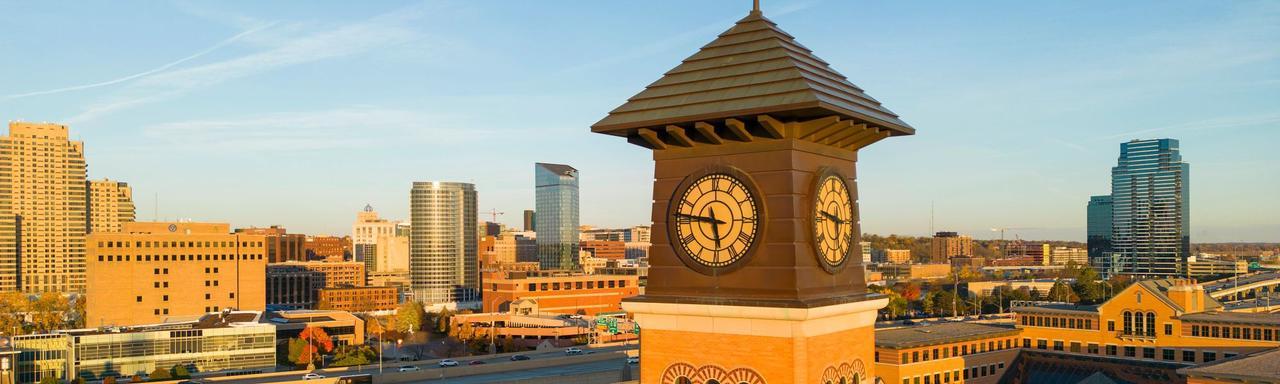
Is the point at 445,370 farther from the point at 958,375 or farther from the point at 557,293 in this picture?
the point at 557,293

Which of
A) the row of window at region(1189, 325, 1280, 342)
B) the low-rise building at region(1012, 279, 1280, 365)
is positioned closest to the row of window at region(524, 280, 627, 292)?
the low-rise building at region(1012, 279, 1280, 365)

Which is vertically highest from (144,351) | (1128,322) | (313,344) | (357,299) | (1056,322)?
(1128,322)

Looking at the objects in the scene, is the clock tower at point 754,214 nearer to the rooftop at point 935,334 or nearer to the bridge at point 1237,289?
the rooftop at point 935,334

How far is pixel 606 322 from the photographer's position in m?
128

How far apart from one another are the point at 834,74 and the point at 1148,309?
7576 centimetres

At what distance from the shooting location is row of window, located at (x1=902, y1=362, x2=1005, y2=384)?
75.6 meters

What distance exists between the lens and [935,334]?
80.4 metres

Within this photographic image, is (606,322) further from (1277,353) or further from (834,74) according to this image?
(834,74)

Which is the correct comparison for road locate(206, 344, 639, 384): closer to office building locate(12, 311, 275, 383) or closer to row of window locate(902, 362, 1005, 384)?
office building locate(12, 311, 275, 383)

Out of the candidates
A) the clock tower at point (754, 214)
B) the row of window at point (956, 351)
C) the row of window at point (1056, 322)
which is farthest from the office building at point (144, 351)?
the clock tower at point (754, 214)

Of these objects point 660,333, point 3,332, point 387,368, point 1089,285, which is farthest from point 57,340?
point 1089,285

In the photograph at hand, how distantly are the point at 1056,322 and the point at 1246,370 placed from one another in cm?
3592

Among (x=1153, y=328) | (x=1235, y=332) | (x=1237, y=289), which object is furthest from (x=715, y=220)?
(x=1237, y=289)

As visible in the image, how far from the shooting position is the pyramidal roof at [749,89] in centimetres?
1439
